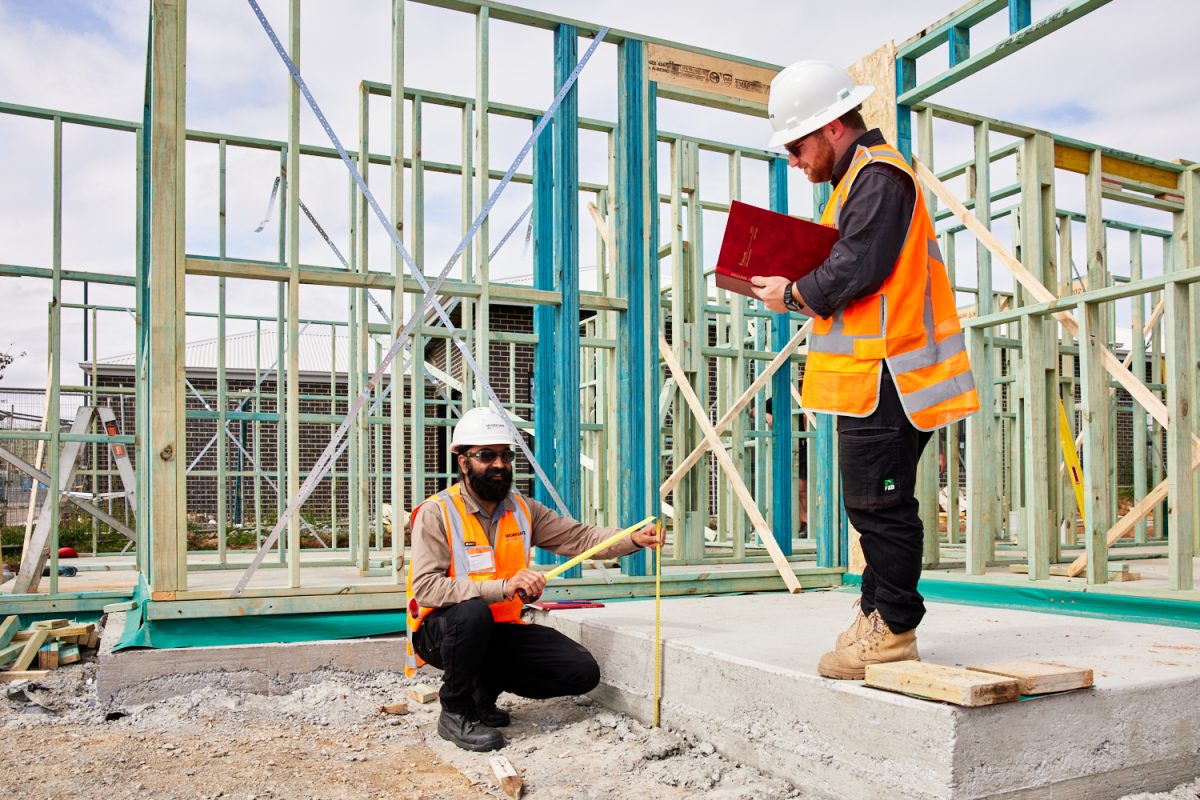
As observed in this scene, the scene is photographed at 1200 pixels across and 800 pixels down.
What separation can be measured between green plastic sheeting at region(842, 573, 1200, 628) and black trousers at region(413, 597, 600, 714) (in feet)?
7.87

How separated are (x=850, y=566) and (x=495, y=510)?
9.17ft

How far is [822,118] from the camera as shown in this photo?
306 cm

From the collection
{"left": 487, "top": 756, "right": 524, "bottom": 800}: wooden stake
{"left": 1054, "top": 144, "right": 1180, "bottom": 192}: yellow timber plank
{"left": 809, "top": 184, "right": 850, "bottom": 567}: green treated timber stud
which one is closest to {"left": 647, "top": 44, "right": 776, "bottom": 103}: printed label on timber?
{"left": 809, "top": 184, "right": 850, "bottom": 567}: green treated timber stud

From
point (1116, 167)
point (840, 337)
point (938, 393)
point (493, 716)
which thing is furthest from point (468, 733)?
point (1116, 167)

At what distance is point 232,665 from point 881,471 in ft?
11.0

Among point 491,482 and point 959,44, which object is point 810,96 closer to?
point 491,482

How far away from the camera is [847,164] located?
3.09m

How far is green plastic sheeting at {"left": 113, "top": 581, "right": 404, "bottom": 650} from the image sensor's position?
15.4ft

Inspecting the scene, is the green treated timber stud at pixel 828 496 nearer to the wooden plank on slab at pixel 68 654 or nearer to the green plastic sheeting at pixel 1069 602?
the green plastic sheeting at pixel 1069 602

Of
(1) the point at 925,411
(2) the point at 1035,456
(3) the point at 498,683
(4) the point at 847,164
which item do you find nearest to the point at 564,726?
(3) the point at 498,683

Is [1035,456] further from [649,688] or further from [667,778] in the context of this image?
[667,778]

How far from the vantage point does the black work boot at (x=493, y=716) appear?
4.00 metres

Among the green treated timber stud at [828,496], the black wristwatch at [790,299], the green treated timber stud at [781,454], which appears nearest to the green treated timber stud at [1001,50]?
the green treated timber stud at [828,496]

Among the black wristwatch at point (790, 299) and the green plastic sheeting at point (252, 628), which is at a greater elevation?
the black wristwatch at point (790, 299)
